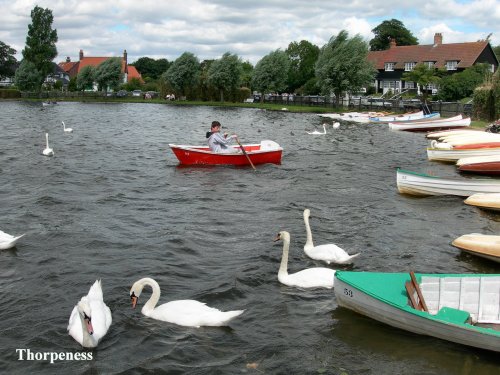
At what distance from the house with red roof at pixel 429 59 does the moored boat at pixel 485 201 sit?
69912 millimetres

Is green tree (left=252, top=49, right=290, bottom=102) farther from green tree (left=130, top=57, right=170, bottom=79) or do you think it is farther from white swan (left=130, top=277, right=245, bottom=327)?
green tree (left=130, top=57, right=170, bottom=79)

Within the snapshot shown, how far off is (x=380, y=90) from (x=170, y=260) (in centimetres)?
9493

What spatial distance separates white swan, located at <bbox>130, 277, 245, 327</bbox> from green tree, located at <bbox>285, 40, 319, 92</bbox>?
10107cm

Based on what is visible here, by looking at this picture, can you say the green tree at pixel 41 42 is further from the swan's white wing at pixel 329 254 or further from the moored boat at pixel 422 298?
the moored boat at pixel 422 298

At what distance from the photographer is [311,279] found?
11.5 metres

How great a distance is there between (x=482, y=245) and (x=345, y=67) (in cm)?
6252

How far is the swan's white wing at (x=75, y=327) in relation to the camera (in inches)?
365

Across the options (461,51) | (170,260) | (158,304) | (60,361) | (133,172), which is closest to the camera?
(60,361)

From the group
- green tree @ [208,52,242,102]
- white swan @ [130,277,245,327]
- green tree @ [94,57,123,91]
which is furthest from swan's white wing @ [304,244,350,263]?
green tree @ [94,57,123,91]

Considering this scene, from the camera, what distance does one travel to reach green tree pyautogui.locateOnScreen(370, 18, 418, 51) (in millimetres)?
128375

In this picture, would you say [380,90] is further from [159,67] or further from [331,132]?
[159,67]

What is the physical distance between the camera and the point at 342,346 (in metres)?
9.41

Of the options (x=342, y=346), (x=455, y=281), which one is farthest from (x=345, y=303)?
(x=455, y=281)

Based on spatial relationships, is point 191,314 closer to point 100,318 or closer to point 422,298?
point 100,318
